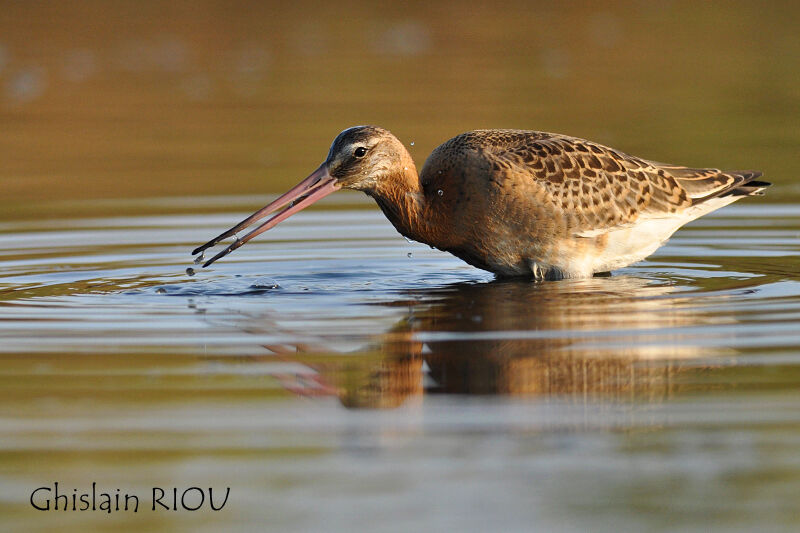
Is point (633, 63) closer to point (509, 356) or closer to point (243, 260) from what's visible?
point (243, 260)

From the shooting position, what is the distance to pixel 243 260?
10.9 meters

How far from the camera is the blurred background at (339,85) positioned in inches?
597

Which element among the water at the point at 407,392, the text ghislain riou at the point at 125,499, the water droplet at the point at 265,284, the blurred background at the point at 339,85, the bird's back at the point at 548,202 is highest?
the blurred background at the point at 339,85

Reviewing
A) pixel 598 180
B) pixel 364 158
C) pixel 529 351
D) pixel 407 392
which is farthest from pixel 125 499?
pixel 598 180

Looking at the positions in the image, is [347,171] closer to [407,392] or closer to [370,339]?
[370,339]

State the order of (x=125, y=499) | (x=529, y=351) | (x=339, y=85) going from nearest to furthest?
1. (x=125, y=499)
2. (x=529, y=351)
3. (x=339, y=85)

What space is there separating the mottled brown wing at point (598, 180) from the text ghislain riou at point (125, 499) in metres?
4.84

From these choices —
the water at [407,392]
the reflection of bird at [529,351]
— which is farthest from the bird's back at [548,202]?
the reflection of bird at [529,351]

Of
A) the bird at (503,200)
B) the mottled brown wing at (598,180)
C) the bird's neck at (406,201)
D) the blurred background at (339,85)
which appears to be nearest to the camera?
the bird at (503,200)

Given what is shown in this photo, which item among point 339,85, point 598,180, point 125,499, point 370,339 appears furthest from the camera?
point 339,85

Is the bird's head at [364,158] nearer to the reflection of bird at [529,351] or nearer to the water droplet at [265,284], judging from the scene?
the water droplet at [265,284]

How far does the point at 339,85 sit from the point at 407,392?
1425 cm

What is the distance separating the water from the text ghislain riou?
45 mm

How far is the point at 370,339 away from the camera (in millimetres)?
7684
